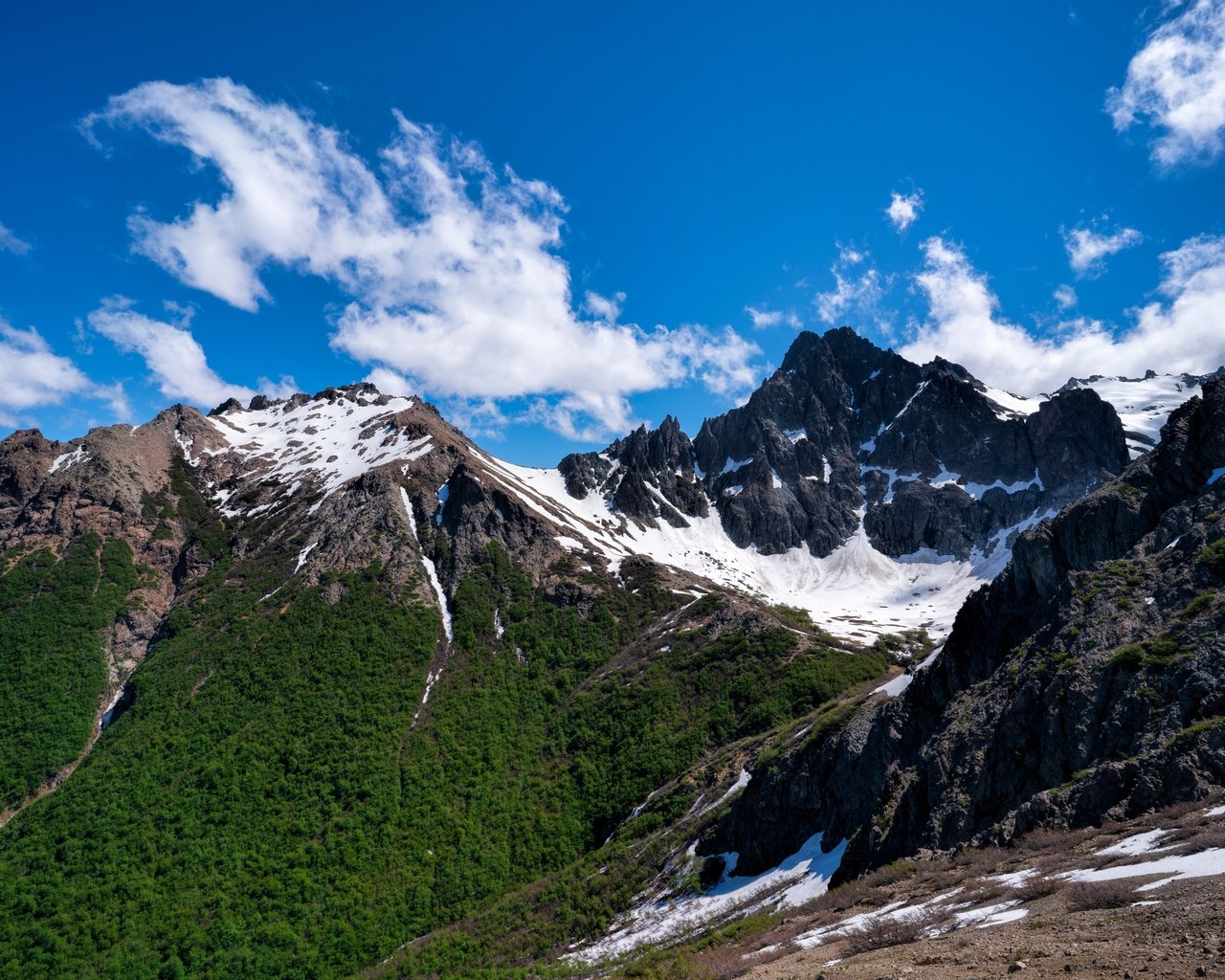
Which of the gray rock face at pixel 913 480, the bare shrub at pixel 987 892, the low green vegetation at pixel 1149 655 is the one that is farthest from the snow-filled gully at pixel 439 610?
the low green vegetation at pixel 1149 655

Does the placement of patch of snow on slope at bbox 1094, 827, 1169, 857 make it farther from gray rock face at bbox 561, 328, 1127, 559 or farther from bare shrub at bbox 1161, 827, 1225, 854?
gray rock face at bbox 561, 328, 1127, 559

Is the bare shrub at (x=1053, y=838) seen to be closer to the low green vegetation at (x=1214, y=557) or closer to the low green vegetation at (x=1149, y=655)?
the low green vegetation at (x=1149, y=655)

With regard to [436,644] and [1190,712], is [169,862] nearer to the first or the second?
[436,644]

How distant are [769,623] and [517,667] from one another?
38626 mm

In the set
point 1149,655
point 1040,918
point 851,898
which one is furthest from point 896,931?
point 1149,655

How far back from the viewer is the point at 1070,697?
22.5 metres

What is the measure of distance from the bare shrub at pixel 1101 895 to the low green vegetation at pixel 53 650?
10697 centimetres

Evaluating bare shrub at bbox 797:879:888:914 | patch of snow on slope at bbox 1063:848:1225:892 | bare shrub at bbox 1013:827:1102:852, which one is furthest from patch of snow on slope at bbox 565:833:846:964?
patch of snow on slope at bbox 1063:848:1225:892

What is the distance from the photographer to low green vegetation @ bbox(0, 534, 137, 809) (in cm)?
7819

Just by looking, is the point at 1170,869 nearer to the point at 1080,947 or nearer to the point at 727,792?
the point at 1080,947

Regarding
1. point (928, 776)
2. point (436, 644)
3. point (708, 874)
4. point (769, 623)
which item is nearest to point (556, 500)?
point (436, 644)

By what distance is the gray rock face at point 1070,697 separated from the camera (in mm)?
18344

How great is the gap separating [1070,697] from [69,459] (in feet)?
573

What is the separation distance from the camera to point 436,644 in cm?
9556
